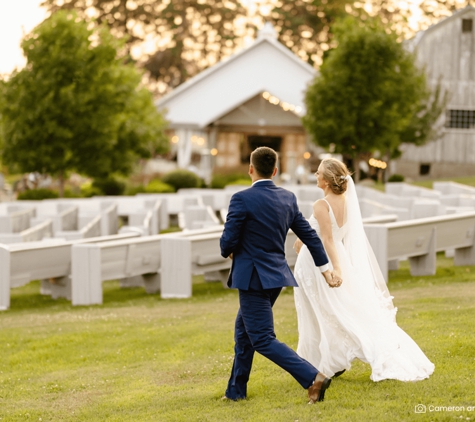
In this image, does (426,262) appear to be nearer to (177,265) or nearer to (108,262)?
(177,265)

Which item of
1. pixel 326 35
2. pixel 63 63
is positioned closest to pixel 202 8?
pixel 326 35

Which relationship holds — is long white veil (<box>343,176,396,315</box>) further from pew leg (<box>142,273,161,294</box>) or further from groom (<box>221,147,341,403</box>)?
pew leg (<box>142,273,161,294</box>)

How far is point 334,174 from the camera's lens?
6.38 meters

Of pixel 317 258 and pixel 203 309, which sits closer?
pixel 317 258

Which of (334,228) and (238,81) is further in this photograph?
(238,81)

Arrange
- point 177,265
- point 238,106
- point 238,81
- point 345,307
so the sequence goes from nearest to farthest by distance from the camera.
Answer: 1. point 345,307
2. point 177,265
3. point 238,106
4. point 238,81

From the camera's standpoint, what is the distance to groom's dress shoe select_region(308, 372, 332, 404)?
561 centimetres

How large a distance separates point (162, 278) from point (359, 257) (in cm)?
580

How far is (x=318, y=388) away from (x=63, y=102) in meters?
24.8

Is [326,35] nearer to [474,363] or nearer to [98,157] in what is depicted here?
[98,157]

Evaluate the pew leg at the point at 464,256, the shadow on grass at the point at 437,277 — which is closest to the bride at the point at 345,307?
the shadow on grass at the point at 437,277

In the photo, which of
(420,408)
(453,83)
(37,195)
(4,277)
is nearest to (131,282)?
(4,277)

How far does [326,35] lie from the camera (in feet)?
197

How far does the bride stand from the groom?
566 mm
